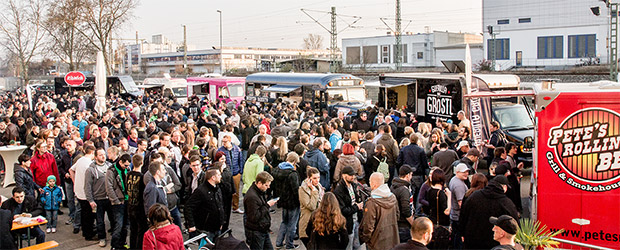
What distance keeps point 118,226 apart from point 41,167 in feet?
8.59

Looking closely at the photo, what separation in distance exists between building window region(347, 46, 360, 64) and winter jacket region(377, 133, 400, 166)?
6629 cm

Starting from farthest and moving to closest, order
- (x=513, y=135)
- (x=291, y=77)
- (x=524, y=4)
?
1. (x=524, y=4)
2. (x=291, y=77)
3. (x=513, y=135)

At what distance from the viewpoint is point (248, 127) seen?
14.4 metres

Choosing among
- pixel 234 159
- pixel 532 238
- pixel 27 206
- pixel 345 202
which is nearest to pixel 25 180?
pixel 27 206

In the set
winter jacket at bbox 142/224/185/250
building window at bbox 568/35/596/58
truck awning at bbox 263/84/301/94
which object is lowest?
winter jacket at bbox 142/224/185/250

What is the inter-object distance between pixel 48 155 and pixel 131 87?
1248 inches

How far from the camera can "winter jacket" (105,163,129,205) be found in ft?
27.9

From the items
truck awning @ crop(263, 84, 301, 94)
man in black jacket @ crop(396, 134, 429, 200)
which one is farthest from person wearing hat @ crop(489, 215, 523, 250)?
truck awning @ crop(263, 84, 301, 94)

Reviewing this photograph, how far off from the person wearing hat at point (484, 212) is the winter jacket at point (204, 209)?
332cm

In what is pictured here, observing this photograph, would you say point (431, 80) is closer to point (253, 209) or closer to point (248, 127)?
point (248, 127)

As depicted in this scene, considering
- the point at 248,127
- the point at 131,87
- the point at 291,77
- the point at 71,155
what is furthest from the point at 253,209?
the point at 131,87

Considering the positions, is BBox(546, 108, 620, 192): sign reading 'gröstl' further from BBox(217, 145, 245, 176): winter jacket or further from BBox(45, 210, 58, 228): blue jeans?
BBox(45, 210, 58, 228): blue jeans

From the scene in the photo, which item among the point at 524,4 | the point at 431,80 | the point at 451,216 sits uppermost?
the point at 524,4

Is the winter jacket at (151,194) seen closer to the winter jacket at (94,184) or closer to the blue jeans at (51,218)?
the winter jacket at (94,184)
